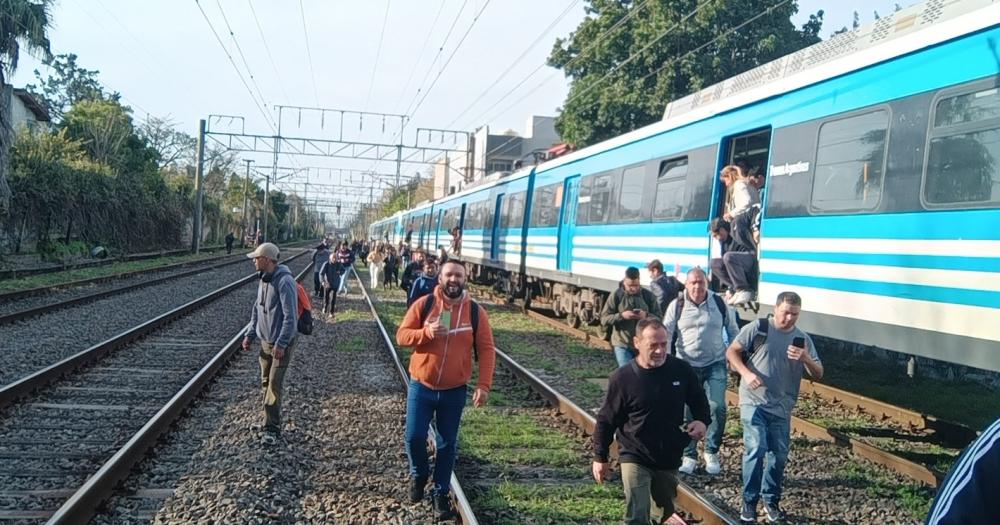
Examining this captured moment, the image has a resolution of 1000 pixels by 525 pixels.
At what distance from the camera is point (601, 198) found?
14695 millimetres

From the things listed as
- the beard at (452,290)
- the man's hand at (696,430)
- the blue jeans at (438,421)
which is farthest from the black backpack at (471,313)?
the man's hand at (696,430)

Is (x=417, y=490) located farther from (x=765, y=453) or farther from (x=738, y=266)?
(x=738, y=266)

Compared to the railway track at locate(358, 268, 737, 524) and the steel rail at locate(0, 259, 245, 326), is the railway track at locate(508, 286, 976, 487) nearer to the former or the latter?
the railway track at locate(358, 268, 737, 524)

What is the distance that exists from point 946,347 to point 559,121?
29.4 m

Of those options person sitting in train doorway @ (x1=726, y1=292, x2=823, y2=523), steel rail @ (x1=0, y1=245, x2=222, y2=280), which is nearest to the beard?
person sitting in train doorway @ (x1=726, y1=292, x2=823, y2=523)

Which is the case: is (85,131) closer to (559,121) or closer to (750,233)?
(559,121)

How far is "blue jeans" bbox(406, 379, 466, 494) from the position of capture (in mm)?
5805

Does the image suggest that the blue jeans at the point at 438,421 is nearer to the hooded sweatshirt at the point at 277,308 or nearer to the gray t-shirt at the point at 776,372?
the gray t-shirt at the point at 776,372

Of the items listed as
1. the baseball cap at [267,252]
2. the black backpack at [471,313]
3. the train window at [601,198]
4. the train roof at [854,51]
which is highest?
the train roof at [854,51]

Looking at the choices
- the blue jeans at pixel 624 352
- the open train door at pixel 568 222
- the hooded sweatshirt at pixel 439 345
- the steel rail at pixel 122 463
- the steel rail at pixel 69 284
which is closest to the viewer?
the steel rail at pixel 122 463

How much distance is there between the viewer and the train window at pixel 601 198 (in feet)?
46.7

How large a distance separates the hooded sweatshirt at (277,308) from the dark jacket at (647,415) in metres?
3.80

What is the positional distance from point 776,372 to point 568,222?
10.9 m

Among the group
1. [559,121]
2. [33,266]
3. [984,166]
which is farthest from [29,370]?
[559,121]
